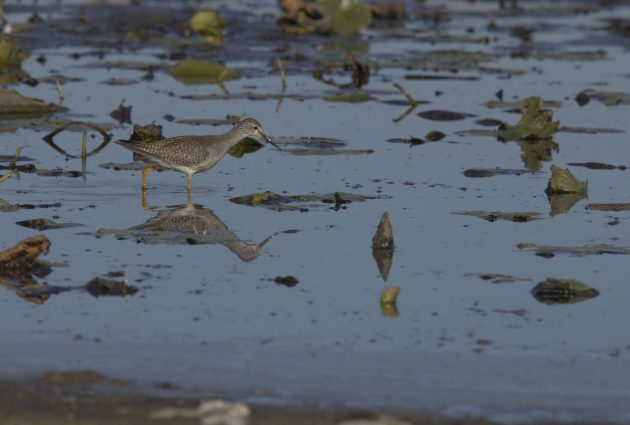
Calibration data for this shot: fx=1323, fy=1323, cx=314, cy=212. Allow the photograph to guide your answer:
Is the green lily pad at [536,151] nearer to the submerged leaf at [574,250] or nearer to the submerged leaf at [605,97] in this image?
the submerged leaf at [605,97]

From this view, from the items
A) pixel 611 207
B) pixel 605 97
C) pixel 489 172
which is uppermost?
pixel 605 97

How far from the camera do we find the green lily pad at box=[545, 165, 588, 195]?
13.3 m

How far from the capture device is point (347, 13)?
84.7 ft

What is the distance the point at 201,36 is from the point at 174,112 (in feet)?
29.7

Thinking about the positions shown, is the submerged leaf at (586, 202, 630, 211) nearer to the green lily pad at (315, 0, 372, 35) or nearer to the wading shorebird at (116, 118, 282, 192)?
the wading shorebird at (116, 118, 282, 192)

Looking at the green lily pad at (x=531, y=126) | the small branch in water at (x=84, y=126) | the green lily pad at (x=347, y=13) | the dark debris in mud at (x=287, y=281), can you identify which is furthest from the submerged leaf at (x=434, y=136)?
the green lily pad at (x=347, y=13)

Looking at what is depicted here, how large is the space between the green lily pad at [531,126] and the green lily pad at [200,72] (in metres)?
5.77

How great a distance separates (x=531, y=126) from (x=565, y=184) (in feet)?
10.6

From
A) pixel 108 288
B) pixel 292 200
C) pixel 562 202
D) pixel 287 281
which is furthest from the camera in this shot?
pixel 562 202

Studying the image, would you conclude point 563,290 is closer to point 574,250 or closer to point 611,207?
point 574,250

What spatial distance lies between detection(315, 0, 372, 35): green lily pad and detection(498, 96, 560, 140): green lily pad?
382 inches

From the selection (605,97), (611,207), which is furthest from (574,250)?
(605,97)

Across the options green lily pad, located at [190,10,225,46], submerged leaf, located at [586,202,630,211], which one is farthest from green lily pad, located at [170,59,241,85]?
submerged leaf, located at [586,202,630,211]

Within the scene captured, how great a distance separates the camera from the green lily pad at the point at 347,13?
84.6 feet
